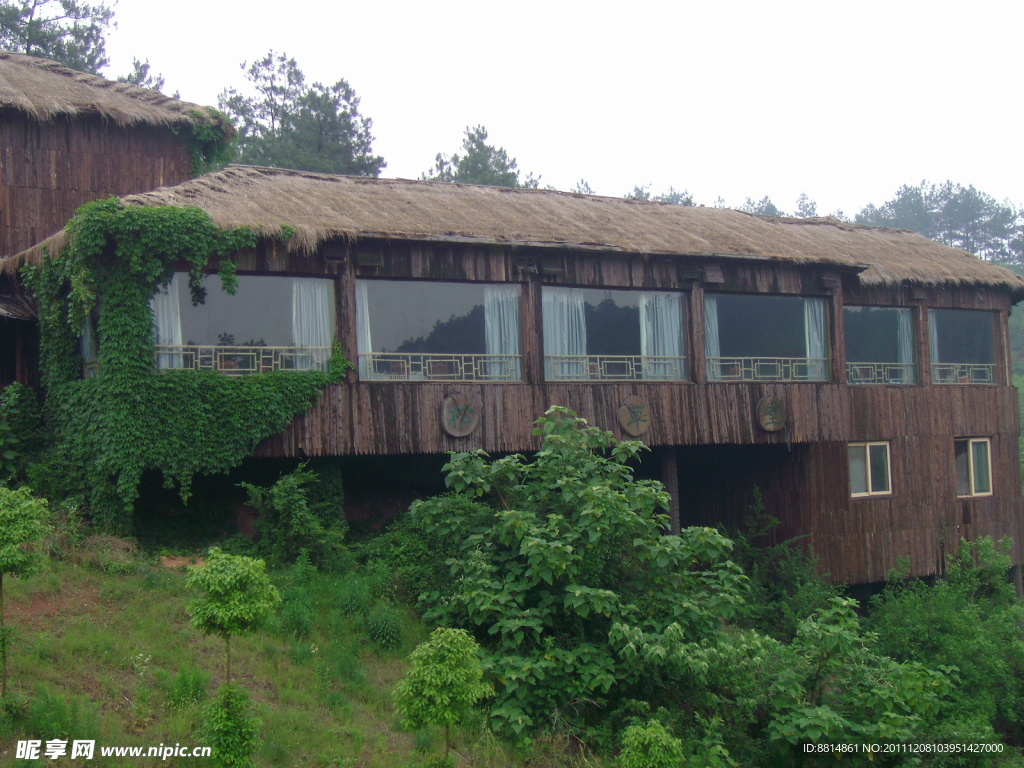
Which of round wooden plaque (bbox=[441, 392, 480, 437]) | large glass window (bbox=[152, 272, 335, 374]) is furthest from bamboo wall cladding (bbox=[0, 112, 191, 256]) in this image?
round wooden plaque (bbox=[441, 392, 480, 437])

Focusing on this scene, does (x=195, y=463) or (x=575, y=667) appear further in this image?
(x=195, y=463)

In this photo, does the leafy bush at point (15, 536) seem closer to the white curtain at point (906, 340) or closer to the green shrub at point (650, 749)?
the green shrub at point (650, 749)

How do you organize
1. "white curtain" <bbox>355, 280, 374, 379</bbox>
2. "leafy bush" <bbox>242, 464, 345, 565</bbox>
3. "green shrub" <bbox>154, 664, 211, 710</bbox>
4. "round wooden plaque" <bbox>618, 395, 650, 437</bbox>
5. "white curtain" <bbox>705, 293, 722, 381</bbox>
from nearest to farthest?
"green shrub" <bbox>154, 664, 211, 710</bbox>, "leafy bush" <bbox>242, 464, 345, 565</bbox>, "white curtain" <bbox>355, 280, 374, 379</bbox>, "round wooden plaque" <bbox>618, 395, 650, 437</bbox>, "white curtain" <bbox>705, 293, 722, 381</bbox>

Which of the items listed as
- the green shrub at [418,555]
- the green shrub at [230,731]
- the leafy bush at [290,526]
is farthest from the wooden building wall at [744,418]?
the green shrub at [230,731]

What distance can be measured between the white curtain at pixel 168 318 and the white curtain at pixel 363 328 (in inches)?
111

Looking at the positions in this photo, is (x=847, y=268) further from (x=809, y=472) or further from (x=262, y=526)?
(x=262, y=526)

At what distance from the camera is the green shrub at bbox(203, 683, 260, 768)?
9.26m

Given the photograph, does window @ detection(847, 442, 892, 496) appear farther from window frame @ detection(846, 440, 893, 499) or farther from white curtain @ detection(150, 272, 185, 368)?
white curtain @ detection(150, 272, 185, 368)

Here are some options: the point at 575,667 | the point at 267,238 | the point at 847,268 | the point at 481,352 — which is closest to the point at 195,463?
the point at 267,238

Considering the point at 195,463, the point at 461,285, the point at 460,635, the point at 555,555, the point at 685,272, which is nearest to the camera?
the point at 460,635

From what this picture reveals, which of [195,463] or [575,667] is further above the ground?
[195,463]

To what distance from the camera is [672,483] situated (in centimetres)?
1844

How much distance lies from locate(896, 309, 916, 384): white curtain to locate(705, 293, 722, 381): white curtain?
16.3 feet

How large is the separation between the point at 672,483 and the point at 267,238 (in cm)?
890
